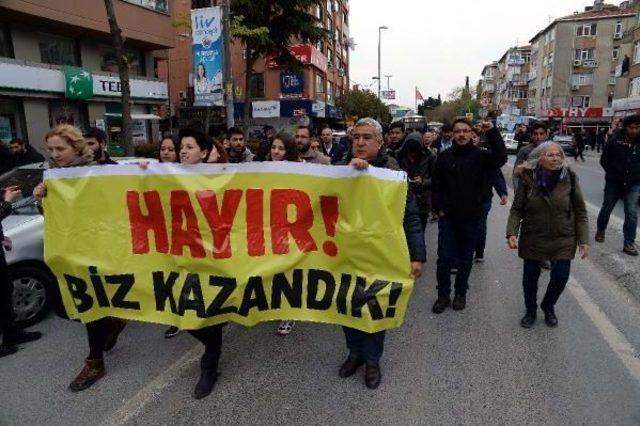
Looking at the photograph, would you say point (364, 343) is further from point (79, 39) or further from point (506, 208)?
point (79, 39)

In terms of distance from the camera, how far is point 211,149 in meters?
3.53

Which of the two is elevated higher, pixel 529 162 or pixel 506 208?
pixel 529 162

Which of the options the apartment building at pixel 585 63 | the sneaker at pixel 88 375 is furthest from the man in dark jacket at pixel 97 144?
the apartment building at pixel 585 63

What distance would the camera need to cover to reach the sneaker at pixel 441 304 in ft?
15.1

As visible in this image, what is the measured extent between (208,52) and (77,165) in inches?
344

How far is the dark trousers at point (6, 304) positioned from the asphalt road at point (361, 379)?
0.71 feet

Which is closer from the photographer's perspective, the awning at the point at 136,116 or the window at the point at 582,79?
the awning at the point at 136,116

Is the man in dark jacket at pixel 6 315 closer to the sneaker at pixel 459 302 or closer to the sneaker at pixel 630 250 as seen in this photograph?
the sneaker at pixel 459 302

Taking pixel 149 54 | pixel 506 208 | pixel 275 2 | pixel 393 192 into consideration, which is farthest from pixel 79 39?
pixel 393 192

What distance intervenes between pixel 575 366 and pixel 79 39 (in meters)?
20.1

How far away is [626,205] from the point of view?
21.1 feet

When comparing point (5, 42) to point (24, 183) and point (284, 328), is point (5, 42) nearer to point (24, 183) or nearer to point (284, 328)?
point (24, 183)

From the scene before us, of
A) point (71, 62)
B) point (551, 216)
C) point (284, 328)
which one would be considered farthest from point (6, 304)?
point (71, 62)

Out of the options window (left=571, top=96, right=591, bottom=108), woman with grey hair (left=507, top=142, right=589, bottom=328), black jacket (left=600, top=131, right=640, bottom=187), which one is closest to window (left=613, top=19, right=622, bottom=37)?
window (left=571, top=96, right=591, bottom=108)
